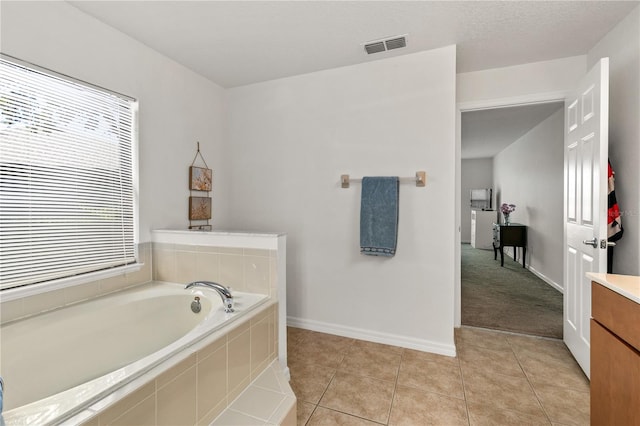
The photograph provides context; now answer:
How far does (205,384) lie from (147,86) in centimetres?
210

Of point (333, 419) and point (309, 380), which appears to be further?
point (309, 380)

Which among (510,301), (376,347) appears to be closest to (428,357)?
(376,347)

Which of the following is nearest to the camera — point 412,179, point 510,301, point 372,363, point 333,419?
point 333,419

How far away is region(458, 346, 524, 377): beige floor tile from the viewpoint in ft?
6.57

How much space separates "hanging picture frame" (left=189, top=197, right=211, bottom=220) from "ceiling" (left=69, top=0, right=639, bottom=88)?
1.17 m

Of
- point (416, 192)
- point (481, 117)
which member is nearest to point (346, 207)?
point (416, 192)

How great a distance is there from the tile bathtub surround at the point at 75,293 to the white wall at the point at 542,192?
15.1 feet

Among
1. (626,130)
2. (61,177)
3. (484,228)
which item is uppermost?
(626,130)

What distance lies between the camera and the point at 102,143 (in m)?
1.92

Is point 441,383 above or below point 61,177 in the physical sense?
below

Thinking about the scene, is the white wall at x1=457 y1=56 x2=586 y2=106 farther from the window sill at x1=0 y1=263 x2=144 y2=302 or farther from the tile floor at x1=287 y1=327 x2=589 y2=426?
the window sill at x1=0 y1=263 x2=144 y2=302

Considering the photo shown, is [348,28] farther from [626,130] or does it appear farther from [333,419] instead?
[333,419]

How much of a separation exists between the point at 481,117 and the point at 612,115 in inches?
90.9

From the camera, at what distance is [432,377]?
1.92 metres
